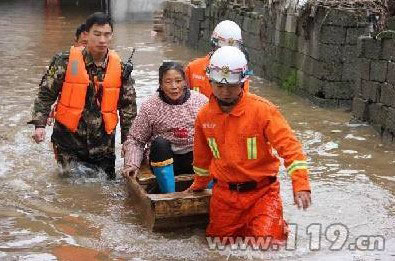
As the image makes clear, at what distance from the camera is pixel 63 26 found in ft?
87.5

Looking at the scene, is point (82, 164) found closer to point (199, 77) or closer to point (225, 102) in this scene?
point (199, 77)

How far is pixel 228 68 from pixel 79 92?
2.35 meters

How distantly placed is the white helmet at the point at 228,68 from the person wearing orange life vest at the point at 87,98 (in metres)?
1.98

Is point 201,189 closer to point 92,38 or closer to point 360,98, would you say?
point 92,38

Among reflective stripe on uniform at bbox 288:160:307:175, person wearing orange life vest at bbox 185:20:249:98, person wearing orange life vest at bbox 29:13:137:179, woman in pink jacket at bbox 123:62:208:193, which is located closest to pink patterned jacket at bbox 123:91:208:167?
woman in pink jacket at bbox 123:62:208:193

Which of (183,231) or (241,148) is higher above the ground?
(241,148)

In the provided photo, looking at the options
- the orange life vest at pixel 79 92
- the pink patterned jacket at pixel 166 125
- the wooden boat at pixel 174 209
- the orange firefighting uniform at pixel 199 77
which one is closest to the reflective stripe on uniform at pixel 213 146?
the wooden boat at pixel 174 209

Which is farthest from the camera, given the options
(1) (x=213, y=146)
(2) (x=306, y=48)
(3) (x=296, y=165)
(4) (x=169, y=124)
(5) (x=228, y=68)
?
(2) (x=306, y=48)

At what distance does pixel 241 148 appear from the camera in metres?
5.10

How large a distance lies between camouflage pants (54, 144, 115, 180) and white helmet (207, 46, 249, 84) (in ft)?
8.25

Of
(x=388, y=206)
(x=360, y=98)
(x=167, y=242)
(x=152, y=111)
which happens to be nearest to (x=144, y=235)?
(x=167, y=242)

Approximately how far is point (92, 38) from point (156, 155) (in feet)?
4.74

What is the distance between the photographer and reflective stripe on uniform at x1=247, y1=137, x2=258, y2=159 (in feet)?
16.6

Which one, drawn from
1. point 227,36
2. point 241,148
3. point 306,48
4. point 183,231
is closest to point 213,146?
point 241,148
